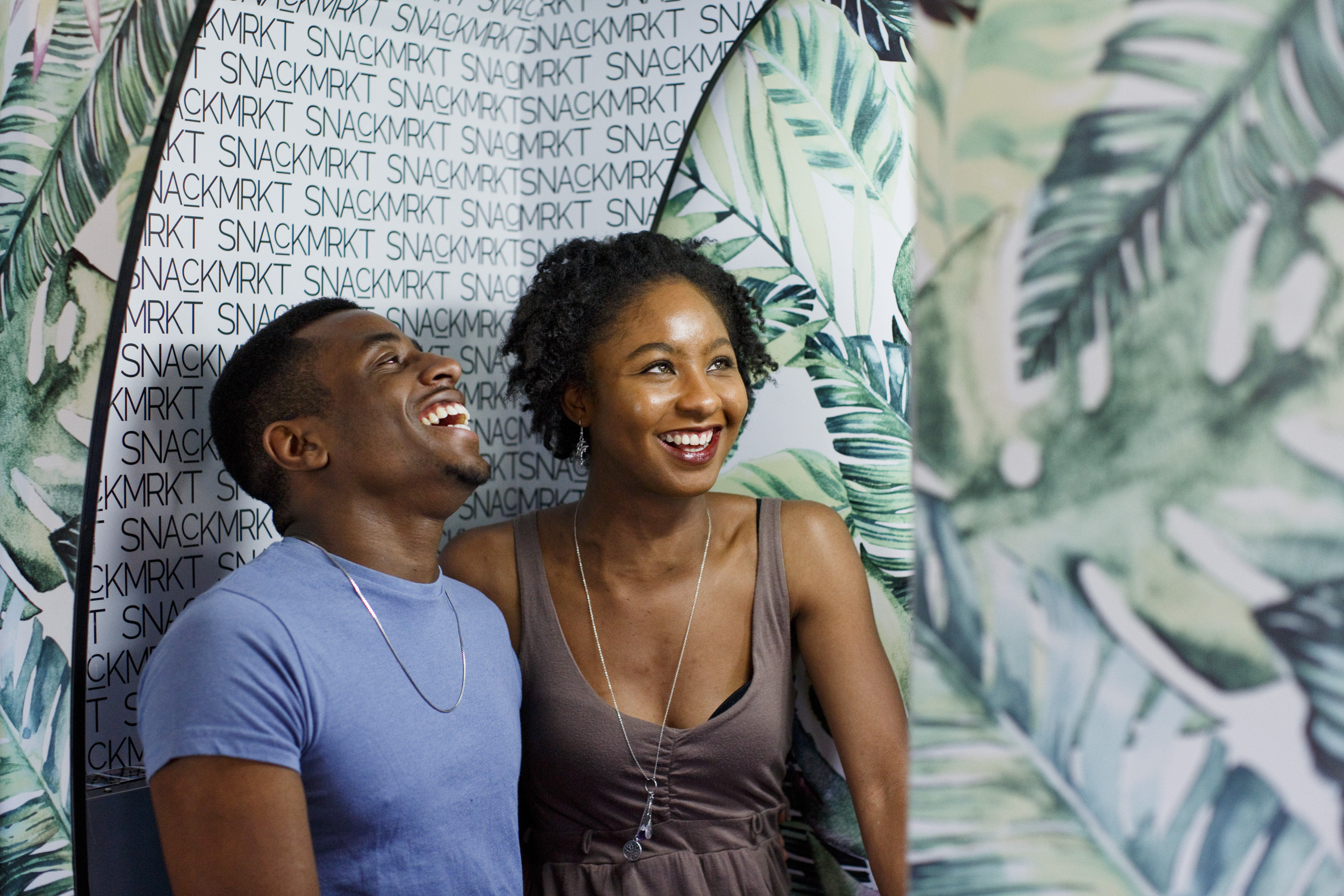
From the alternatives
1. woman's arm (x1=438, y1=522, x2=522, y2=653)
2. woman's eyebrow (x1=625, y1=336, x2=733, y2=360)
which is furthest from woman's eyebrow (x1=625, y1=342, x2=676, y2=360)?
woman's arm (x1=438, y1=522, x2=522, y2=653)

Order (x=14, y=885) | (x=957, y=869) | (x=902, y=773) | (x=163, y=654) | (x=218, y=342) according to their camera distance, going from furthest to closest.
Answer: (x=218, y=342) → (x=902, y=773) → (x=14, y=885) → (x=163, y=654) → (x=957, y=869)

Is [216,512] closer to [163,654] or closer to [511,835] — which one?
[163,654]

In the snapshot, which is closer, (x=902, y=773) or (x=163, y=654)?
(x=163, y=654)

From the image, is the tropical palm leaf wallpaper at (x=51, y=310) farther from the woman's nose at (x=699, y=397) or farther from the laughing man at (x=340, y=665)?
the woman's nose at (x=699, y=397)

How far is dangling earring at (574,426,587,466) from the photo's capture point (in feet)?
5.98

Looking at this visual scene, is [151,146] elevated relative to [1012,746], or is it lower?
elevated

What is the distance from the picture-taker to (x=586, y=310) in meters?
1.78

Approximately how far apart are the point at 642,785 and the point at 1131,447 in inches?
44.7

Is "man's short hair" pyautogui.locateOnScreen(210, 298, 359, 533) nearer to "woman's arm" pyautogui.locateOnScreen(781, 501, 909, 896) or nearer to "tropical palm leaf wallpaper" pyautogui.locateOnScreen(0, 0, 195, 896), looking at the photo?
"tropical palm leaf wallpaper" pyautogui.locateOnScreen(0, 0, 195, 896)

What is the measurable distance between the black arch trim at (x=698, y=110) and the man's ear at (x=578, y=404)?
0.41 metres

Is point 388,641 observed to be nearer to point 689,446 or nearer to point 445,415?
point 445,415

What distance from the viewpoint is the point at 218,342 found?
1.75m

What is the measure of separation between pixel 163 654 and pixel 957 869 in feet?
3.17

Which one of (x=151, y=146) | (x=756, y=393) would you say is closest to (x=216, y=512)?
(x=151, y=146)
